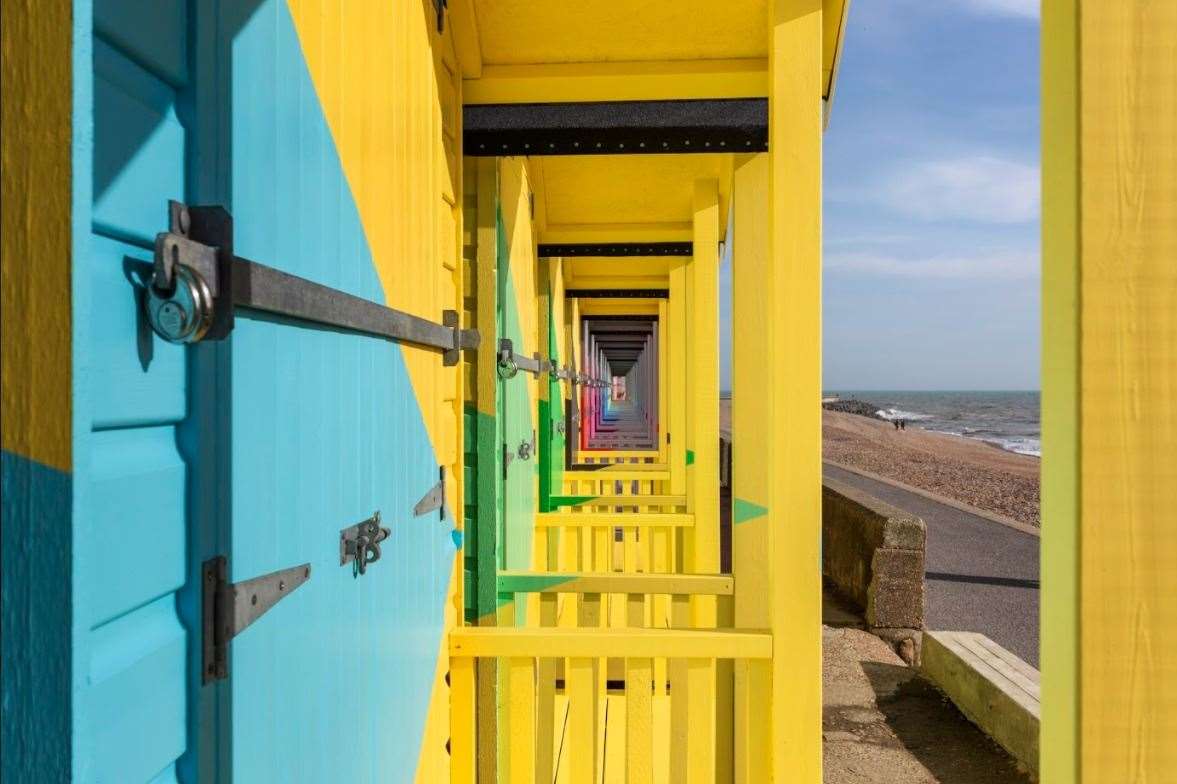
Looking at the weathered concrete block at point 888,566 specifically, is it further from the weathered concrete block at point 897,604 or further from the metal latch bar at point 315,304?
the metal latch bar at point 315,304

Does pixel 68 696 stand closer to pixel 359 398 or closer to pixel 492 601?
pixel 359 398

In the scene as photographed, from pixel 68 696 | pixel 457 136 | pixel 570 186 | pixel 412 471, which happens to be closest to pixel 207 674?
→ pixel 68 696

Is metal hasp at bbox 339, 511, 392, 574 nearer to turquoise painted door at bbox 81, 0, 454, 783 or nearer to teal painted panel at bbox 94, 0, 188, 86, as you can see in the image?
turquoise painted door at bbox 81, 0, 454, 783

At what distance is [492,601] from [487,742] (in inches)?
19.6

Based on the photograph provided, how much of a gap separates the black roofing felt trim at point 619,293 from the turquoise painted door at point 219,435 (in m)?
6.65

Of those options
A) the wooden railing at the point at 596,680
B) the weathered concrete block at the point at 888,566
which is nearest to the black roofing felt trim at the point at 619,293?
the weathered concrete block at the point at 888,566

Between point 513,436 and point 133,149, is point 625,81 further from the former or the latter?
point 133,149

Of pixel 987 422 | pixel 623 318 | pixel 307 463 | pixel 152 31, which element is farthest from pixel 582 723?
pixel 987 422

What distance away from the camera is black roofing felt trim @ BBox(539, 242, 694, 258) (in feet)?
18.6

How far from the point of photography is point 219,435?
0.94m

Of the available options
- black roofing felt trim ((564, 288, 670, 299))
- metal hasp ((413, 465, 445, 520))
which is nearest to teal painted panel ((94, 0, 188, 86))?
metal hasp ((413, 465, 445, 520))

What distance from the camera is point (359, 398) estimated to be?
4.91 feet

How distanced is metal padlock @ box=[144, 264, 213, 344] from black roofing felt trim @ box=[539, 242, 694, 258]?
4.89 meters
